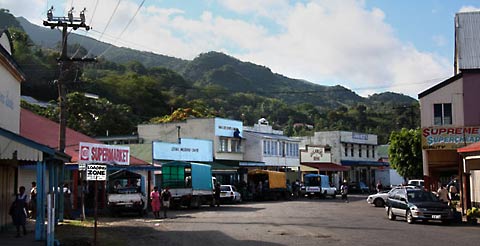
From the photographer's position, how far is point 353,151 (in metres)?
88.6

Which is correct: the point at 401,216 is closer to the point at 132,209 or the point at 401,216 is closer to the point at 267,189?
the point at 132,209

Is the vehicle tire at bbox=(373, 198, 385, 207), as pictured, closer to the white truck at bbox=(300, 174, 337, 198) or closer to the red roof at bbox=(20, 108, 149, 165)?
the red roof at bbox=(20, 108, 149, 165)

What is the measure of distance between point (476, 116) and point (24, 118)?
86.2 feet

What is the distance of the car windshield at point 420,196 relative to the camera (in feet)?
88.1

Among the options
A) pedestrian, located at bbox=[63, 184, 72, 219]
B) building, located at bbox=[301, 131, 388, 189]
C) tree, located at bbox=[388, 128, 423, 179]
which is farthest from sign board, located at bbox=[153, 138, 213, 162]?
building, located at bbox=[301, 131, 388, 189]

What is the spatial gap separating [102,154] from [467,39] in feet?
79.2

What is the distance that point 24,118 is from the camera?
3425cm

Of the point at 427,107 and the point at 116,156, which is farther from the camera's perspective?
the point at 427,107

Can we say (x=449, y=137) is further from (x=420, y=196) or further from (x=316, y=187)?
(x=316, y=187)

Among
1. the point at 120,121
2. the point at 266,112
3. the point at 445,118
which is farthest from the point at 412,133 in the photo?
the point at 266,112

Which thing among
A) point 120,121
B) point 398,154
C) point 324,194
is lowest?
point 324,194

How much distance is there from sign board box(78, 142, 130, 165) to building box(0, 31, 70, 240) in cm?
491

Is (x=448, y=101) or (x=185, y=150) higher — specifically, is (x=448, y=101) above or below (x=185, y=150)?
above

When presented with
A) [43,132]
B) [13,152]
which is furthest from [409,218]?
[43,132]
